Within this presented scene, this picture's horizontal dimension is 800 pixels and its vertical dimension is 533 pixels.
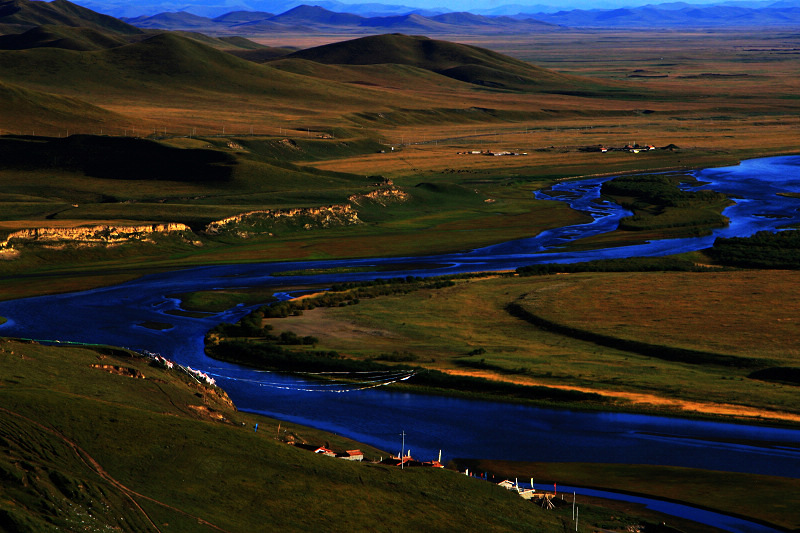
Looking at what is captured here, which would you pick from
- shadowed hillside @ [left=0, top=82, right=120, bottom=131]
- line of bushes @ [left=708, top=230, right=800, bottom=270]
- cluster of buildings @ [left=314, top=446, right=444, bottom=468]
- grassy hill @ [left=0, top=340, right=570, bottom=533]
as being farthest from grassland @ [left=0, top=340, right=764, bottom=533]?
shadowed hillside @ [left=0, top=82, right=120, bottom=131]

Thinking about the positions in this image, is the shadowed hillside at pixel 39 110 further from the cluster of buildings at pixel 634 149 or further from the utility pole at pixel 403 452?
the utility pole at pixel 403 452

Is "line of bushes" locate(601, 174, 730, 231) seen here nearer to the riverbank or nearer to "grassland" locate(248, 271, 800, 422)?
"grassland" locate(248, 271, 800, 422)

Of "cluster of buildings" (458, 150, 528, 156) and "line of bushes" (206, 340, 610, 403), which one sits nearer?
"line of bushes" (206, 340, 610, 403)

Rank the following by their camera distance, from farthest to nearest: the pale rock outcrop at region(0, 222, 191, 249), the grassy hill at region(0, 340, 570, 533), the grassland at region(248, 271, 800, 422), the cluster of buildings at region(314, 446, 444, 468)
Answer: the pale rock outcrop at region(0, 222, 191, 249), the grassland at region(248, 271, 800, 422), the cluster of buildings at region(314, 446, 444, 468), the grassy hill at region(0, 340, 570, 533)

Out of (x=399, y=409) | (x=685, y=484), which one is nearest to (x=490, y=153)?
(x=399, y=409)

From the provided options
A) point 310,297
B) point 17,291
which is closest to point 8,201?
point 17,291

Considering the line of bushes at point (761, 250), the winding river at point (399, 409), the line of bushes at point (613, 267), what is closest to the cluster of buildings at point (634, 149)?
the line of bushes at point (761, 250)

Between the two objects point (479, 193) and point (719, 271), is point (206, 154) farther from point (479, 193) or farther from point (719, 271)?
point (719, 271)
